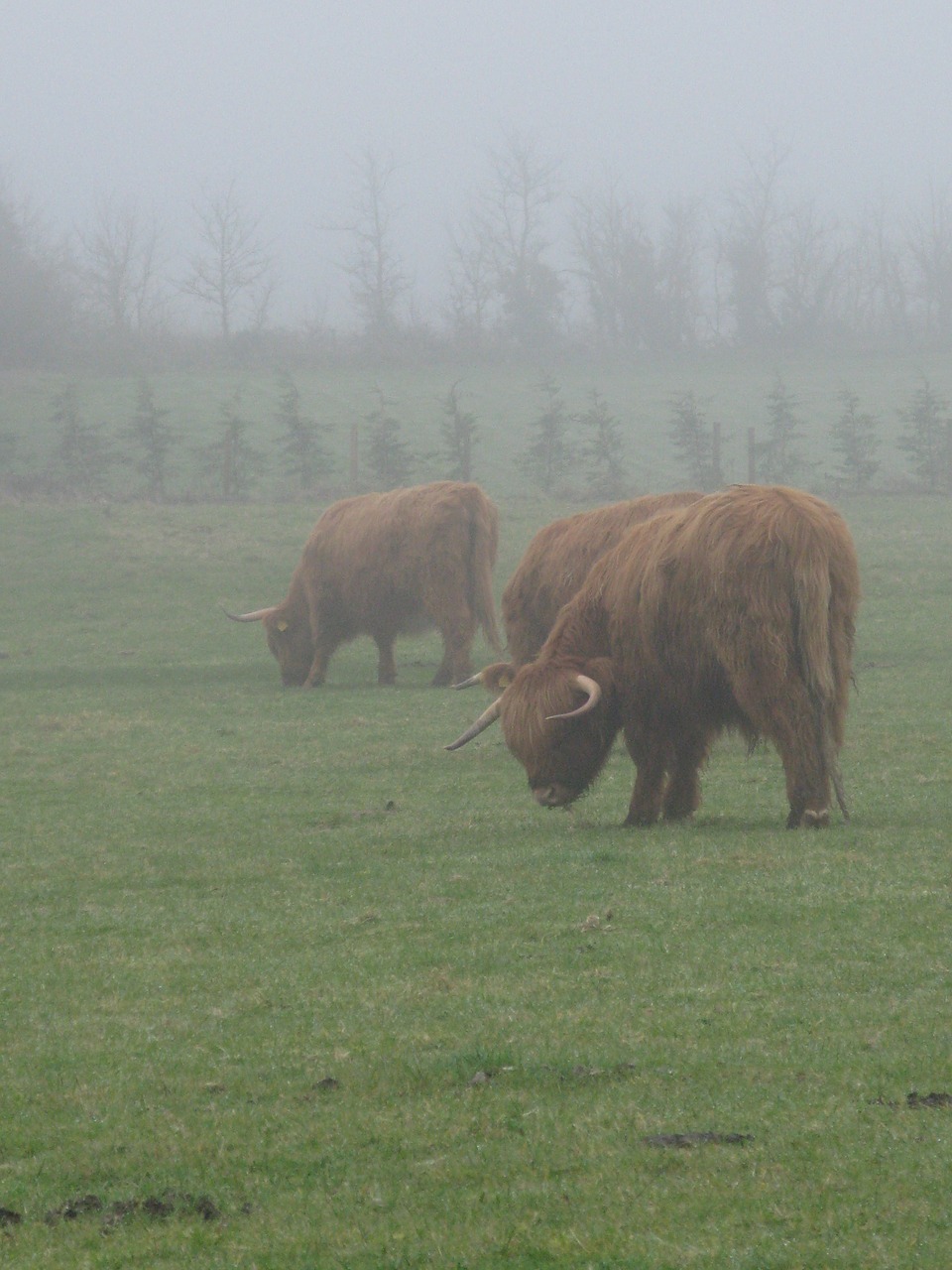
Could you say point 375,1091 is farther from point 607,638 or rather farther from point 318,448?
point 318,448

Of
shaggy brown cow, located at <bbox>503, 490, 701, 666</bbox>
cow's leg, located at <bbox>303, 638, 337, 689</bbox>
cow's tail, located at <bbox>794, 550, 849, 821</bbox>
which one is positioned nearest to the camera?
cow's tail, located at <bbox>794, 550, 849, 821</bbox>

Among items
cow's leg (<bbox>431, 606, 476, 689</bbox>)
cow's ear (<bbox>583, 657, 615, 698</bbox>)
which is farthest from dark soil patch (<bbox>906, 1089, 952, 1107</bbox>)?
cow's leg (<bbox>431, 606, 476, 689</bbox>)

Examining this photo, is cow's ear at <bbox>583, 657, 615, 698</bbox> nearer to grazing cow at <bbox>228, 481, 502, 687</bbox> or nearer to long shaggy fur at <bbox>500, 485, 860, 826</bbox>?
long shaggy fur at <bbox>500, 485, 860, 826</bbox>

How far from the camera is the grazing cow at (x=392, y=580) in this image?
67.4 feet

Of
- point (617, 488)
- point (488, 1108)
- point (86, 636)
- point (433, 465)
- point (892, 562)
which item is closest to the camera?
point (488, 1108)

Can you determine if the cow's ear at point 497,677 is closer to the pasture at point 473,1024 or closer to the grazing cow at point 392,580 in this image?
the pasture at point 473,1024

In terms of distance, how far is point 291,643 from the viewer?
22.3 m

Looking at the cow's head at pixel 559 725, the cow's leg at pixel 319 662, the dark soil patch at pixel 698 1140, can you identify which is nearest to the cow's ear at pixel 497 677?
the cow's head at pixel 559 725

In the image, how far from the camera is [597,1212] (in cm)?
384

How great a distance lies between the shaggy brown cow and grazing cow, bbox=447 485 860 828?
3.54 m

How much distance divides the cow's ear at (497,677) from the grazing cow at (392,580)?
351 inches

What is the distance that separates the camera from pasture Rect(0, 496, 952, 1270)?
3869 mm

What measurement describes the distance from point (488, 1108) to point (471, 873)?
391 centimetres

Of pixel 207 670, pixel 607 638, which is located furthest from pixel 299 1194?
pixel 207 670
